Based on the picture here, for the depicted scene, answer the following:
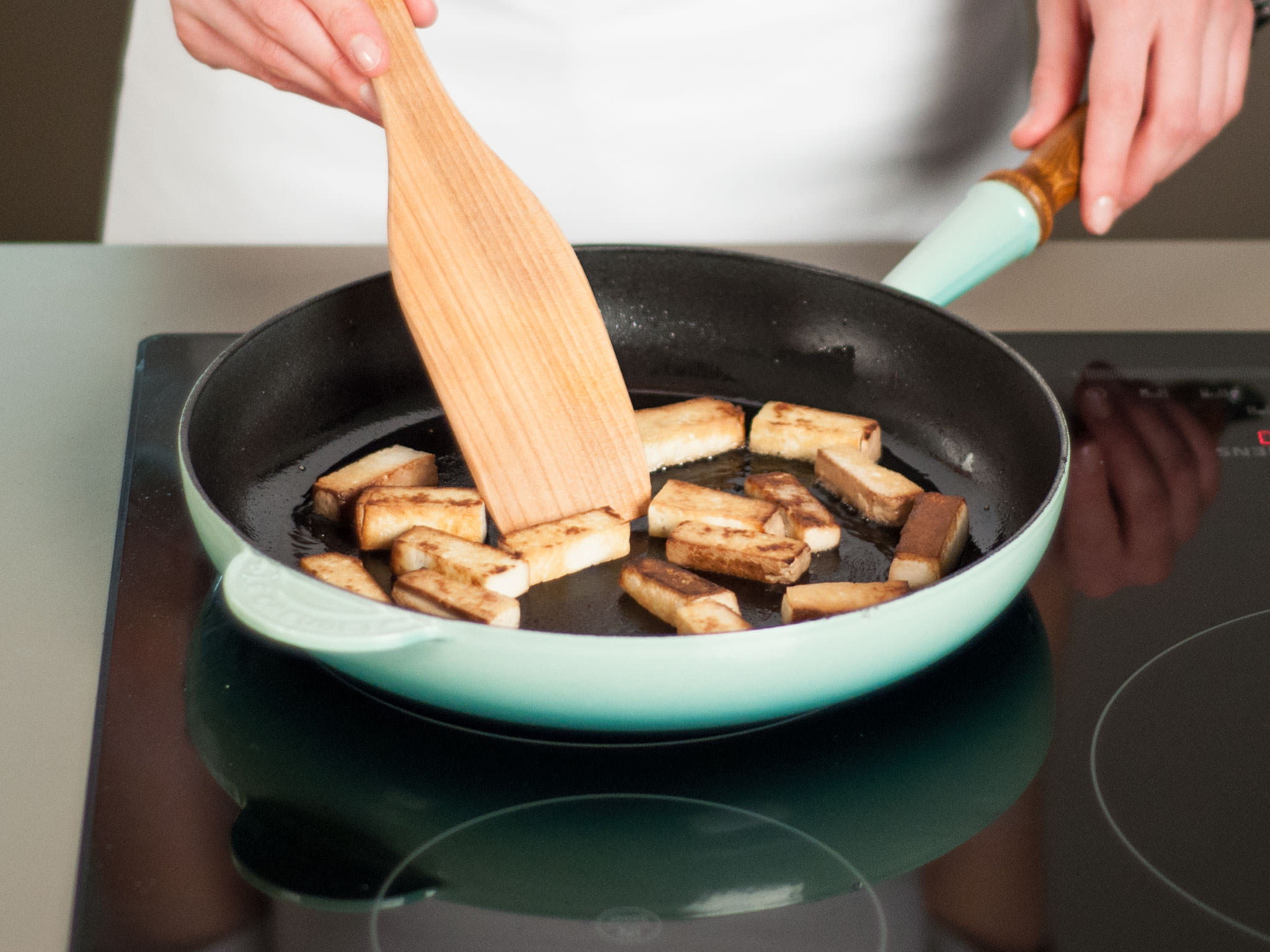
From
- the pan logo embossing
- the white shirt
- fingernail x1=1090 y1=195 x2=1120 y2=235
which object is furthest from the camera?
the white shirt

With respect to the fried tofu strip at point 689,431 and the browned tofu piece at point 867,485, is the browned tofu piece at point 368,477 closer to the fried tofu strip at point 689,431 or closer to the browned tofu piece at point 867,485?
the fried tofu strip at point 689,431

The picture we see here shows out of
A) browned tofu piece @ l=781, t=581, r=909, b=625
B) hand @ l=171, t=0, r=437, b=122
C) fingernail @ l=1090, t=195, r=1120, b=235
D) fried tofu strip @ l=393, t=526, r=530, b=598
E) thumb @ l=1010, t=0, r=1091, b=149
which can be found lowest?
browned tofu piece @ l=781, t=581, r=909, b=625

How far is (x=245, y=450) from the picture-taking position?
3.83 ft

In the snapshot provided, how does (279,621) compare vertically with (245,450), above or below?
above

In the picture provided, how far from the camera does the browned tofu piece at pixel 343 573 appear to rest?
92cm

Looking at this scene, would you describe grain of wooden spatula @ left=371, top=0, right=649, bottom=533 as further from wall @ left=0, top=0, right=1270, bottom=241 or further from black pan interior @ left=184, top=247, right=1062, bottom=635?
wall @ left=0, top=0, right=1270, bottom=241

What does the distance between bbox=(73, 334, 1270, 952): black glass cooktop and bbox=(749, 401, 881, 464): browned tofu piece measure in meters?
0.26

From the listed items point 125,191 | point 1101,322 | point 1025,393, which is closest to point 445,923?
point 1025,393

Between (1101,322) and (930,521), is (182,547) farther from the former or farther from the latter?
(1101,322)

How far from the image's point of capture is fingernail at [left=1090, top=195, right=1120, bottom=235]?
4.35 ft

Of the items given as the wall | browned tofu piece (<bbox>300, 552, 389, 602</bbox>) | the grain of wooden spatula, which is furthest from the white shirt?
the wall

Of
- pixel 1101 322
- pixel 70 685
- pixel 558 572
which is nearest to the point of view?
pixel 70 685

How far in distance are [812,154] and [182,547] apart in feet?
3.78

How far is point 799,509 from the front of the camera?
1089mm
